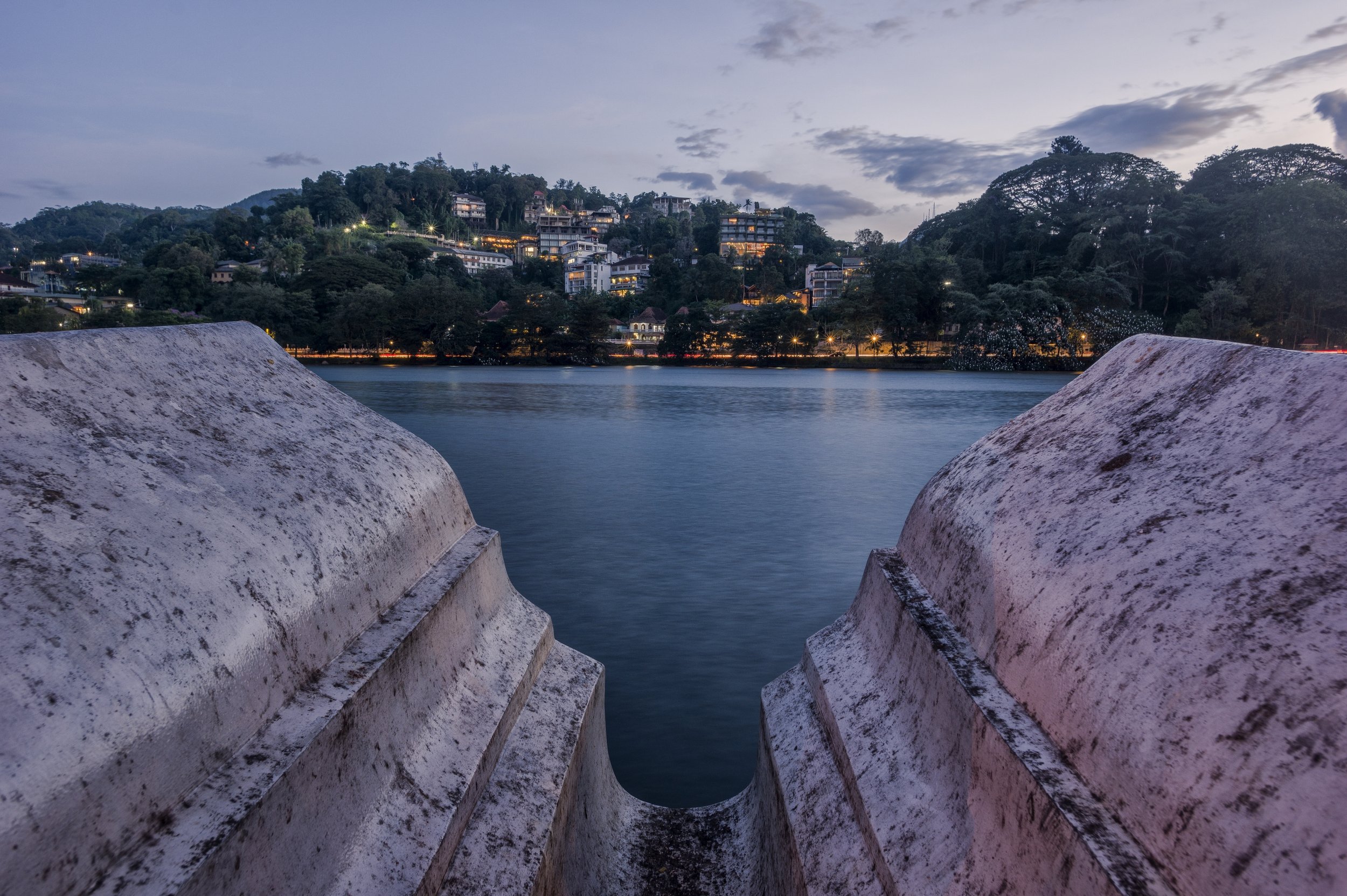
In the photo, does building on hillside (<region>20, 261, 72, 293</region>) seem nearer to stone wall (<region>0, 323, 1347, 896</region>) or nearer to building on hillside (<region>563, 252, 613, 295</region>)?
building on hillside (<region>563, 252, 613, 295</region>)

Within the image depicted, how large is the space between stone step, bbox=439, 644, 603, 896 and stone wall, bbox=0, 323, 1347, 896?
15 millimetres

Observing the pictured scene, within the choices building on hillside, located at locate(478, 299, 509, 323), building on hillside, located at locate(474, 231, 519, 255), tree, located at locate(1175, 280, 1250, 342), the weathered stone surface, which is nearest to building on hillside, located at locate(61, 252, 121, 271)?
building on hillside, located at locate(478, 299, 509, 323)

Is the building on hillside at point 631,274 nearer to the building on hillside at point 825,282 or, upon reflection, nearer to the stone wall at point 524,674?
the building on hillside at point 825,282

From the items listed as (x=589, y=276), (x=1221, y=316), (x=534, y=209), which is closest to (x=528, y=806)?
(x=1221, y=316)

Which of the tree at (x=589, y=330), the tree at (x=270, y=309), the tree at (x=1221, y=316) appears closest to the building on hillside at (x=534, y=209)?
the tree at (x=589, y=330)

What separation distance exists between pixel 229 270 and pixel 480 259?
159 ft

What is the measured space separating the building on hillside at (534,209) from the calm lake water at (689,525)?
14043 centimetres

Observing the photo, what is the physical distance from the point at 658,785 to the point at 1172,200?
259 feet

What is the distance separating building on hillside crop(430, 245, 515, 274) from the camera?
4870 inches

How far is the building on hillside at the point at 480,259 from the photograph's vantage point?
406ft

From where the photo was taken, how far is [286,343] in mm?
72188

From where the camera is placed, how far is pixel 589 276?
118312 millimetres

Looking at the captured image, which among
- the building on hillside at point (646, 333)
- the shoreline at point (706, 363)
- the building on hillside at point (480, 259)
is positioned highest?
the building on hillside at point (480, 259)

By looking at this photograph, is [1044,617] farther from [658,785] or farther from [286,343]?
[286,343]
